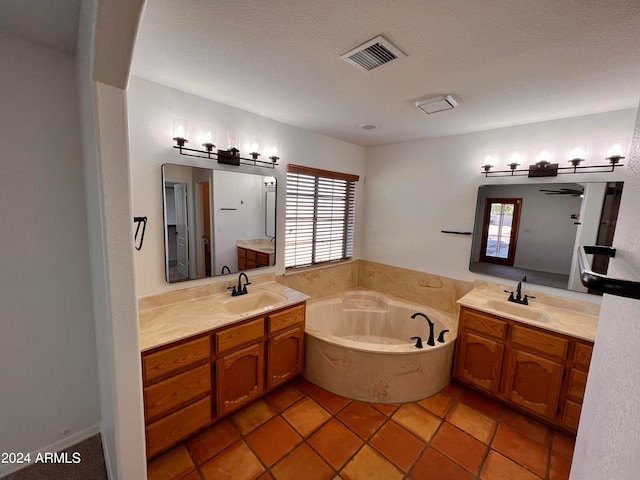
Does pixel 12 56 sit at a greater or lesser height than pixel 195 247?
greater

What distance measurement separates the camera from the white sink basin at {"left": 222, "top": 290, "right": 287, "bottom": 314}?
2.34m

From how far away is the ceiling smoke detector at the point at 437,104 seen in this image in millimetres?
1985

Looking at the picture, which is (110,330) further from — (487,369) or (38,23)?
(487,369)

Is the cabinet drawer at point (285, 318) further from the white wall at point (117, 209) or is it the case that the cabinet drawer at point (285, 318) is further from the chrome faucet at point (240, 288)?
the white wall at point (117, 209)

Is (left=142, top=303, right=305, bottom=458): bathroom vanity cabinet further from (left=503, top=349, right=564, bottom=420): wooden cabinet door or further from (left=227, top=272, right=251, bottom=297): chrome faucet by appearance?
(left=503, top=349, right=564, bottom=420): wooden cabinet door

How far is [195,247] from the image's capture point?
2.29 m

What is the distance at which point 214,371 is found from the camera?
189 centimetres

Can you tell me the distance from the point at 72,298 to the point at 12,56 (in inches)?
54.6

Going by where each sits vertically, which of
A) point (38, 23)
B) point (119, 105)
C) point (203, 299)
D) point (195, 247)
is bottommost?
point (203, 299)

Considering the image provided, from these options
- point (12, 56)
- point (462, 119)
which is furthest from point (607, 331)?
point (12, 56)

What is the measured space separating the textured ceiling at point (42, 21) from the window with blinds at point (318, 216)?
5.89 ft

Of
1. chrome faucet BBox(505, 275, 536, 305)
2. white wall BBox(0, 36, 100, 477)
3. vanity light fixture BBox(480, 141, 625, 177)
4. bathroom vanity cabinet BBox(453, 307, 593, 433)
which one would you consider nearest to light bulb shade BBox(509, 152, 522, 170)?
vanity light fixture BBox(480, 141, 625, 177)

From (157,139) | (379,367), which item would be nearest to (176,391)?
(379,367)

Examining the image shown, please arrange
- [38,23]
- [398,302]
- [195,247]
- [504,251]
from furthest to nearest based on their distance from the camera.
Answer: [398,302], [504,251], [195,247], [38,23]
